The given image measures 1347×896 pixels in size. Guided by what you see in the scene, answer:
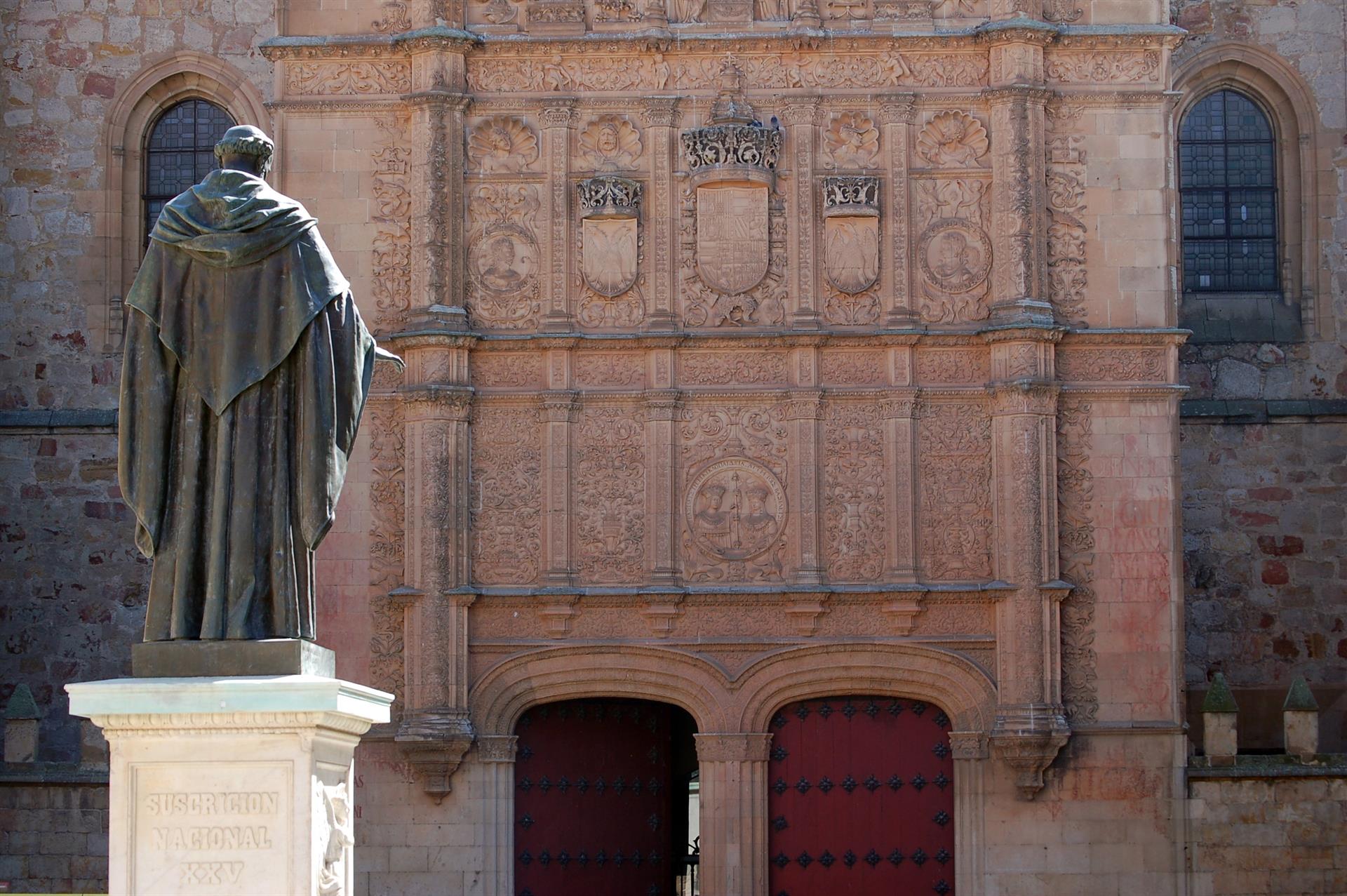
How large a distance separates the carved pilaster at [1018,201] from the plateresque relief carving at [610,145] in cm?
322

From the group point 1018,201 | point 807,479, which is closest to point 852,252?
point 1018,201

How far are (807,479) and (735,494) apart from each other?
2.16ft

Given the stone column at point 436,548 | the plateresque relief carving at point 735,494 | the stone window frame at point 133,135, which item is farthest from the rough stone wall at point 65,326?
the plateresque relief carving at point 735,494

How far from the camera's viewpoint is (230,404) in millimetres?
8695

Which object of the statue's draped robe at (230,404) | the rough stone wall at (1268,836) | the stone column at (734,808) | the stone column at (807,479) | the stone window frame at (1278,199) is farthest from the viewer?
the stone window frame at (1278,199)

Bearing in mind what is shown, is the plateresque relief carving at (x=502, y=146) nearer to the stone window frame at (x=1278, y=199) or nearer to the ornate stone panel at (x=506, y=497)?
the ornate stone panel at (x=506, y=497)

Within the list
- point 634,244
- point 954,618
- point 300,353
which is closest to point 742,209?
point 634,244

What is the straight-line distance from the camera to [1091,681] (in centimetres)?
1947

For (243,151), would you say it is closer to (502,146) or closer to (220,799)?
(220,799)

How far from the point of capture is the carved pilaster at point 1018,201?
1973 centimetres

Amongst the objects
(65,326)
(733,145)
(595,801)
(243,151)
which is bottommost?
(595,801)

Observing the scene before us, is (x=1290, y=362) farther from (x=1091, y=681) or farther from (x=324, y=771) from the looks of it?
(x=324, y=771)

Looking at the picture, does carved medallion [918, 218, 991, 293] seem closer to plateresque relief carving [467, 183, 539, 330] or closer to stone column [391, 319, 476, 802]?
plateresque relief carving [467, 183, 539, 330]

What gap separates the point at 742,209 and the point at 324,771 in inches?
469
